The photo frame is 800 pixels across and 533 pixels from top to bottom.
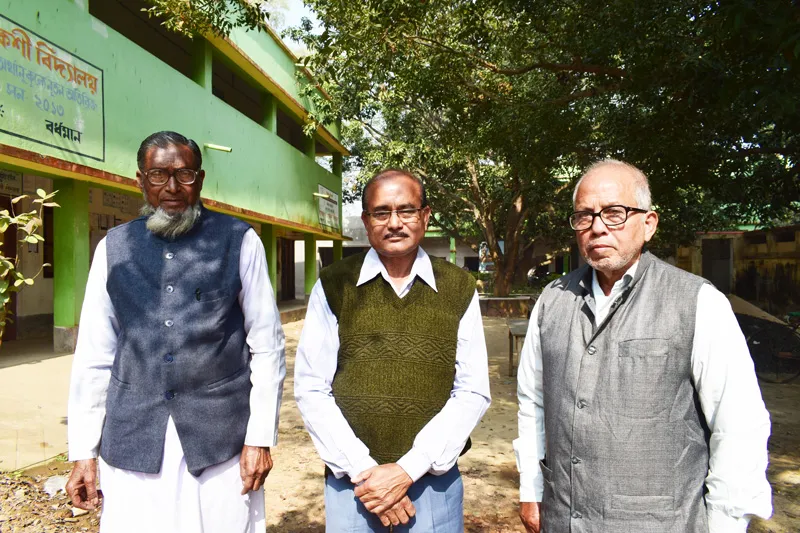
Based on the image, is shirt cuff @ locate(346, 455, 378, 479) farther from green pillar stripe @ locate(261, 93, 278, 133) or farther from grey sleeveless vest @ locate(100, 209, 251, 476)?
green pillar stripe @ locate(261, 93, 278, 133)

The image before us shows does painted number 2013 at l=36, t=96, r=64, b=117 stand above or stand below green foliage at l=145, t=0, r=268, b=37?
below

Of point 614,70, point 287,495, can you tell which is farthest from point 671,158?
point 287,495

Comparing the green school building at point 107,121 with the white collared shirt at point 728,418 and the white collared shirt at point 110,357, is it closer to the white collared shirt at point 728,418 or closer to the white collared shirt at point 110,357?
the white collared shirt at point 110,357

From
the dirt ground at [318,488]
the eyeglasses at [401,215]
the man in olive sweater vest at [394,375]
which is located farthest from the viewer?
the dirt ground at [318,488]

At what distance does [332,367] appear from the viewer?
192 centimetres

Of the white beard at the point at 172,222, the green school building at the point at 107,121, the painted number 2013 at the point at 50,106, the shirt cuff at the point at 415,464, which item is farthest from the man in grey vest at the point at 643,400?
the painted number 2013 at the point at 50,106

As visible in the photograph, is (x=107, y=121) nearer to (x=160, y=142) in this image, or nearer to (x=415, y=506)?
(x=160, y=142)

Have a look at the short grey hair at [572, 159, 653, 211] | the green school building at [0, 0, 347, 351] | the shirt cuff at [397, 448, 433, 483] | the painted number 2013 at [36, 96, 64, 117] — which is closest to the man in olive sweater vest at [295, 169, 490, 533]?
the shirt cuff at [397, 448, 433, 483]

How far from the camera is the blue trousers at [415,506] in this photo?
182 centimetres

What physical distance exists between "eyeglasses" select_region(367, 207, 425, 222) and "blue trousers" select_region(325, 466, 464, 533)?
881 mm

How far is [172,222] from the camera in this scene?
1979 millimetres

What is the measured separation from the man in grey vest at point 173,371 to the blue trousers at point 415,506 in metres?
0.31

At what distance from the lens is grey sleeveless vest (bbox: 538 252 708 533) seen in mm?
1537

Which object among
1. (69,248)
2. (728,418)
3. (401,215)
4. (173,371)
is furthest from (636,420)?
(69,248)
